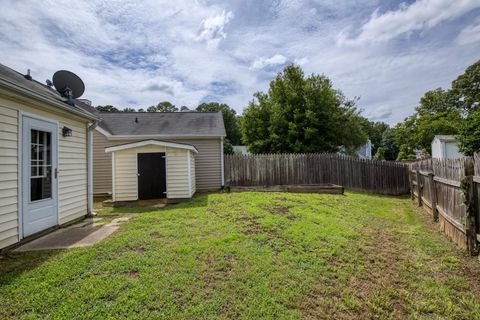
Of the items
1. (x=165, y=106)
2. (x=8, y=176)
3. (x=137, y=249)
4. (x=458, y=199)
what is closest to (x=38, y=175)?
(x=8, y=176)

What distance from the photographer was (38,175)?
4.75 metres

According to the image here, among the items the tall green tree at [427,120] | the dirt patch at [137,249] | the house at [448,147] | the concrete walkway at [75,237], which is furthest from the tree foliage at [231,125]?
the dirt patch at [137,249]

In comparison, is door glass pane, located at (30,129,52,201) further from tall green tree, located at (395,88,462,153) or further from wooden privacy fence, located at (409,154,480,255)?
tall green tree, located at (395,88,462,153)

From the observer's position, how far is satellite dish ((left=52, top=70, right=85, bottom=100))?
6492 millimetres

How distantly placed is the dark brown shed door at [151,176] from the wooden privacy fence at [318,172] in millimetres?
3653

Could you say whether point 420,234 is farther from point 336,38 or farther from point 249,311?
point 336,38

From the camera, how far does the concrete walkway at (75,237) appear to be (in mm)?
4086

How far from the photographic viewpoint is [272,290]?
9.02 feet

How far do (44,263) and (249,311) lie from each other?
294 centimetres

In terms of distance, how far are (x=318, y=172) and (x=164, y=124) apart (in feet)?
26.8

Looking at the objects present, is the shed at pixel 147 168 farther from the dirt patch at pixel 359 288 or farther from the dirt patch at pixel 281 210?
the dirt patch at pixel 359 288

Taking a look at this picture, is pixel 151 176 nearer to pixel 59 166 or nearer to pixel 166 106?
pixel 59 166

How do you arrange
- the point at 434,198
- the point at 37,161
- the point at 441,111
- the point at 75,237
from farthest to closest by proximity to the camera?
1. the point at 441,111
2. the point at 434,198
3. the point at 37,161
4. the point at 75,237

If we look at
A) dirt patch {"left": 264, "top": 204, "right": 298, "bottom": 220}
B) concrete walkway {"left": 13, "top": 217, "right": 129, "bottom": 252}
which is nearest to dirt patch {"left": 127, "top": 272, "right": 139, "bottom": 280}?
concrete walkway {"left": 13, "top": 217, "right": 129, "bottom": 252}
